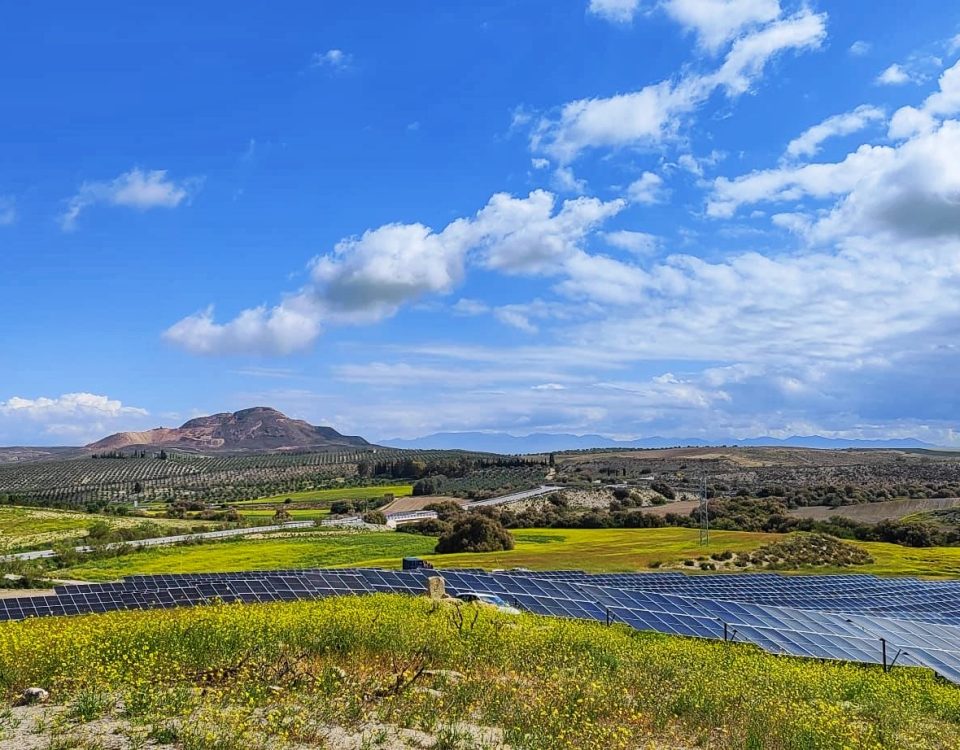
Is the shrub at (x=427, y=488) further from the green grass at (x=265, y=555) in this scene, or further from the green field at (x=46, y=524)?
the green grass at (x=265, y=555)

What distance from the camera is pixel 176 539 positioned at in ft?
236

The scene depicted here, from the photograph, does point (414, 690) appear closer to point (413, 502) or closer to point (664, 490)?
point (413, 502)

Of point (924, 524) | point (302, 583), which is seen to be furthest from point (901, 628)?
point (924, 524)

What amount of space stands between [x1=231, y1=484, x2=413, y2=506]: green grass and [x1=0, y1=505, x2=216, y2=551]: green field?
29.1 m

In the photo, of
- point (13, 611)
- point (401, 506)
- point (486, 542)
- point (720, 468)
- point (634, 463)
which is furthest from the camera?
point (634, 463)

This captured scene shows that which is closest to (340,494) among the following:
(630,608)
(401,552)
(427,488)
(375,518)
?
(427,488)

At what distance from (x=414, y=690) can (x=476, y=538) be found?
55.4 m

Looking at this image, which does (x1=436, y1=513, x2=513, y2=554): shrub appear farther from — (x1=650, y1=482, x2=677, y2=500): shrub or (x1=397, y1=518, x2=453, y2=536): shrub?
(x1=650, y1=482, x2=677, y2=500): shrub

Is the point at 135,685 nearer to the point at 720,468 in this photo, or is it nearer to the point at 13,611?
the point at 13,611

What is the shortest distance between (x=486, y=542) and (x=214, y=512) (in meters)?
44.1

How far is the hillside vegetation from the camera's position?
10328 millimetres

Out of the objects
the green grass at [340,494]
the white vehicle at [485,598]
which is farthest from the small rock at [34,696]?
the green grass at [340,494]

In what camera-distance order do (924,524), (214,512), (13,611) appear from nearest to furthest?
(13,611) → (924,524) → (214,512)

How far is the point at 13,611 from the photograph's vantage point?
2562cm
